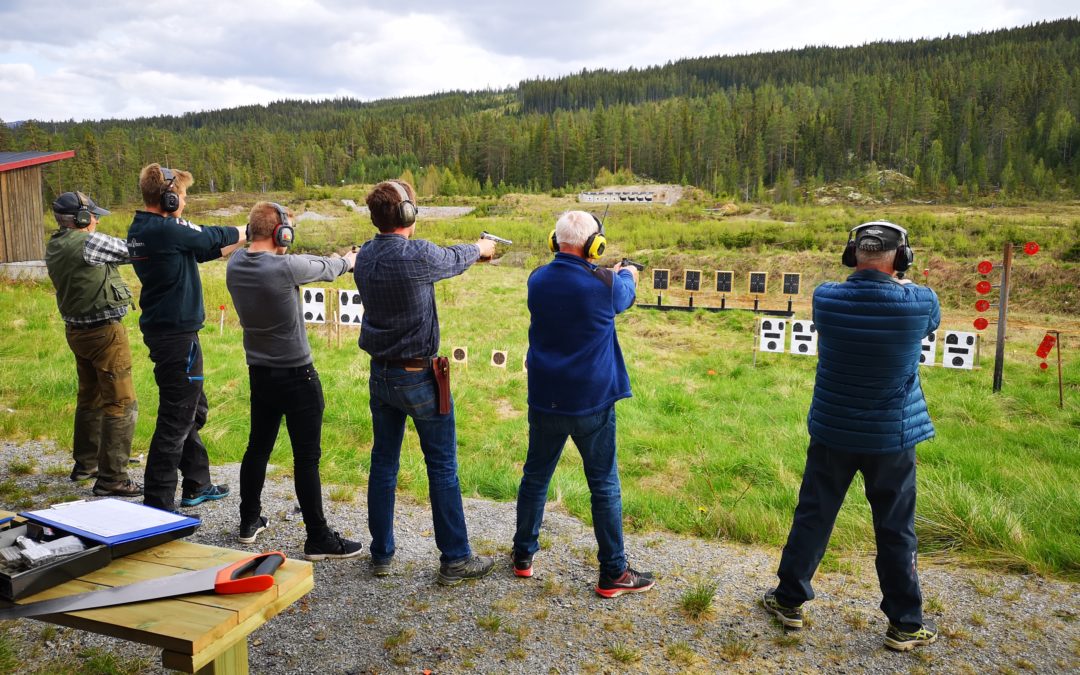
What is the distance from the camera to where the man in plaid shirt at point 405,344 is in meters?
2.78

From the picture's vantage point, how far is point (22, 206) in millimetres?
12719

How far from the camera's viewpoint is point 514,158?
65.4 m

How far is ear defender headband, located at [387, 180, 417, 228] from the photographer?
2.77m

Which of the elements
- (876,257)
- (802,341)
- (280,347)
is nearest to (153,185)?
(280,347)

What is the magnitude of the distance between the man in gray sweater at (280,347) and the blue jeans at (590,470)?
98cm

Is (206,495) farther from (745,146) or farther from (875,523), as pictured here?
(745,146)

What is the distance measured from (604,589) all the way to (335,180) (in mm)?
70094

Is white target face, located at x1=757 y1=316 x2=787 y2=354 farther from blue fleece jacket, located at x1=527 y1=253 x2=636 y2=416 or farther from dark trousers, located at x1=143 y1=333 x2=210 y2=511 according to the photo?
dark trousers, located at x1=143 y1=333 x2=210 y2=511

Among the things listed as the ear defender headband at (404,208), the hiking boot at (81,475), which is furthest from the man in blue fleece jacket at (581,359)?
the hiking boot at (81,475)

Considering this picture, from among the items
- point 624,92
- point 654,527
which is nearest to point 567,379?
point 654,527

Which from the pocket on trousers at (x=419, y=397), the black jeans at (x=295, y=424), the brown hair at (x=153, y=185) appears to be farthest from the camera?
the brown hair at (x=153, y=185)

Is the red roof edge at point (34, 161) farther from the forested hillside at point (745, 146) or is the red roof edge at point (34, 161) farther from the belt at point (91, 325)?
the forested hillside at point (745, 146)

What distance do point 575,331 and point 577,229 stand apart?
0.40 meters

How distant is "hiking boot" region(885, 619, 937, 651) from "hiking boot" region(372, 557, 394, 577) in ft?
6.86
